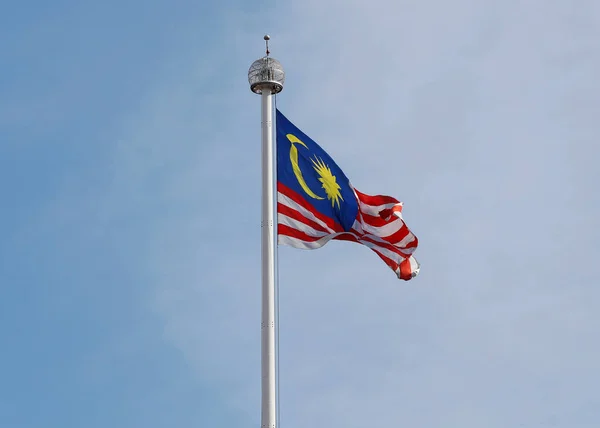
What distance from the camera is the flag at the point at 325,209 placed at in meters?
26.4

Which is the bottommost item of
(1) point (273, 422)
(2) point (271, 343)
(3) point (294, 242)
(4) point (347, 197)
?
(1) point (273, 422)

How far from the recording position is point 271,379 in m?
23.6

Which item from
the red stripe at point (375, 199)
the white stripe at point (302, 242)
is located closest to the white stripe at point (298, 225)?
the white stripe at point (302, 242)

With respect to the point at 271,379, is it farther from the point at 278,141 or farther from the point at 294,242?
the point at 278,141

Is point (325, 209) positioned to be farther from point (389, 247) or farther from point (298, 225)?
point (389, 247)

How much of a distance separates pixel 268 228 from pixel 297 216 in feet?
4.68

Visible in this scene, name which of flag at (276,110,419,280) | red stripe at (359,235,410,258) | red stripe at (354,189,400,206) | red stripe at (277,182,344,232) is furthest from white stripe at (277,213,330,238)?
red stripe at (354,189,400,206)

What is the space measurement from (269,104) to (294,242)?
352 cm

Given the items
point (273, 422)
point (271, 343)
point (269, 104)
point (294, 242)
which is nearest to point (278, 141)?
point (269, 104)

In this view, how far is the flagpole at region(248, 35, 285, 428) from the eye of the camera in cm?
2344

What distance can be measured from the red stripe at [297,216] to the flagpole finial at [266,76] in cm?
297

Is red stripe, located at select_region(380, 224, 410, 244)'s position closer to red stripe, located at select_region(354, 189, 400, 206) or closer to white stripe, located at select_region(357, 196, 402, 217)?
white stripe, located at select_region(357, 196, 402, 217)

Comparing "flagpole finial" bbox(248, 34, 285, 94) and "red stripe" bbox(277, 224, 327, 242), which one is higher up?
"flagpole finial" bbox(248, 34, 285, 94)

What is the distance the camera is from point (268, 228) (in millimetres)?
25141
